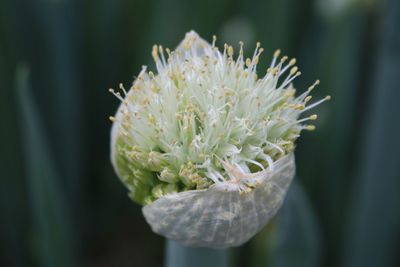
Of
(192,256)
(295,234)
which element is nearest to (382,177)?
(295,234)

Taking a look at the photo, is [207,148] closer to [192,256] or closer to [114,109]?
[192,256]

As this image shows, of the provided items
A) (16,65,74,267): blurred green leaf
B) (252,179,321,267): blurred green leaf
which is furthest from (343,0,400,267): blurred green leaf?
(16,65,74,267): blurred green leaf

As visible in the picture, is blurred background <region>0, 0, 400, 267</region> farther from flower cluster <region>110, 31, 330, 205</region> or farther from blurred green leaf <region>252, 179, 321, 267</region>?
flower cluster <region>110, 31, 330, 205</region>

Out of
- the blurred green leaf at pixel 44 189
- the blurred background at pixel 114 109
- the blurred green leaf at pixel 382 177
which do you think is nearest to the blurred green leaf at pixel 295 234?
the blurred background at pixel 114 109

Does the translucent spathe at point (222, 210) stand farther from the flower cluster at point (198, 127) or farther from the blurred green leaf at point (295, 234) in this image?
the blurred green leaf at point (295, 234)

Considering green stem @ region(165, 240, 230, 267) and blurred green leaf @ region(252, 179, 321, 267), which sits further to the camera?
blurred green leaf @ region(252, 179, 321, 267)

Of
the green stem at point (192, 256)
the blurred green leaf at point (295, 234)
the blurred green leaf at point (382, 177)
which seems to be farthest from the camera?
the blurred green leaf at point (382, 177)
